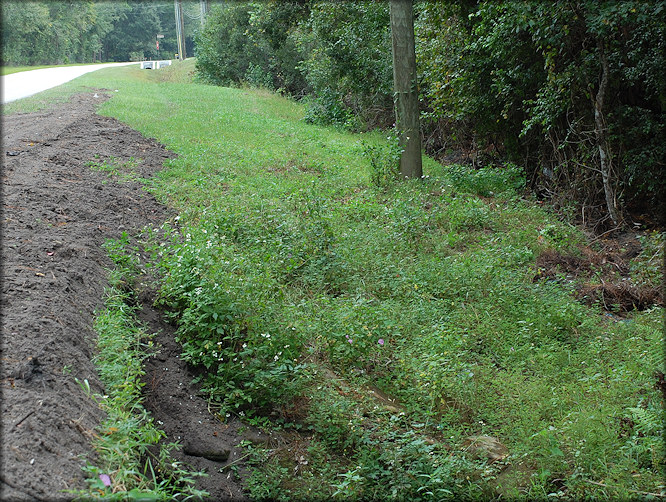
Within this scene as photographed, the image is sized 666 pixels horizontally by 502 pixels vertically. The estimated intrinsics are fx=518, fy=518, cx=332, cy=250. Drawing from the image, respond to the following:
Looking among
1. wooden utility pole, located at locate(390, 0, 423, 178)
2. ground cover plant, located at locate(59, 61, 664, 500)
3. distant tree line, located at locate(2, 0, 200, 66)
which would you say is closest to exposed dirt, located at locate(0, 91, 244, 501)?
ground cover plant, located at locate(59, 61, 664, 500)

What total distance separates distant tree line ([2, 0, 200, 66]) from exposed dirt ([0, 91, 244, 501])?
2077cm

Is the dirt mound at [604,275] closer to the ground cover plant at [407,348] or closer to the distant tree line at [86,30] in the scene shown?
the ground cover plant at [407,348]

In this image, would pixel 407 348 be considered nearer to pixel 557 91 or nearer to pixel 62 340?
pixel 62 340

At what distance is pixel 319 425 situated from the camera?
3.49 metres

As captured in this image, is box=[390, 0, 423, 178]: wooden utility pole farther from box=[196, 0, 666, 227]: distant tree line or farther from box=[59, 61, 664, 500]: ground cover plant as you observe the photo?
box=[59, 61, 664, 500]: ground cover plant

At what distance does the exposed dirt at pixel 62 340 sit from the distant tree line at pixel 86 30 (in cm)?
2077

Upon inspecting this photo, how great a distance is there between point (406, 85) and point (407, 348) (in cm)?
589

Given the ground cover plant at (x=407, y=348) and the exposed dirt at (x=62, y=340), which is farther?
the ground cover plant at (x=407, y=348)

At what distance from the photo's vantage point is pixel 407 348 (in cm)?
449

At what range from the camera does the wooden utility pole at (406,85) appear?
8.78 m

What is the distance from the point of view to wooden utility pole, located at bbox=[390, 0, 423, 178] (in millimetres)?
8781

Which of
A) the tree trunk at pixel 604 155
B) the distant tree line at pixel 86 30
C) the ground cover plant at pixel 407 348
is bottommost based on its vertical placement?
the ground cover plant at pixel 407 348

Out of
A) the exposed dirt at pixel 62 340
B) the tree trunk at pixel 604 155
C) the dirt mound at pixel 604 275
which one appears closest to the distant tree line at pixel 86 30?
the exposed dirt at pixel 62 340

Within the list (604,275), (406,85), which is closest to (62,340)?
(604,275)
